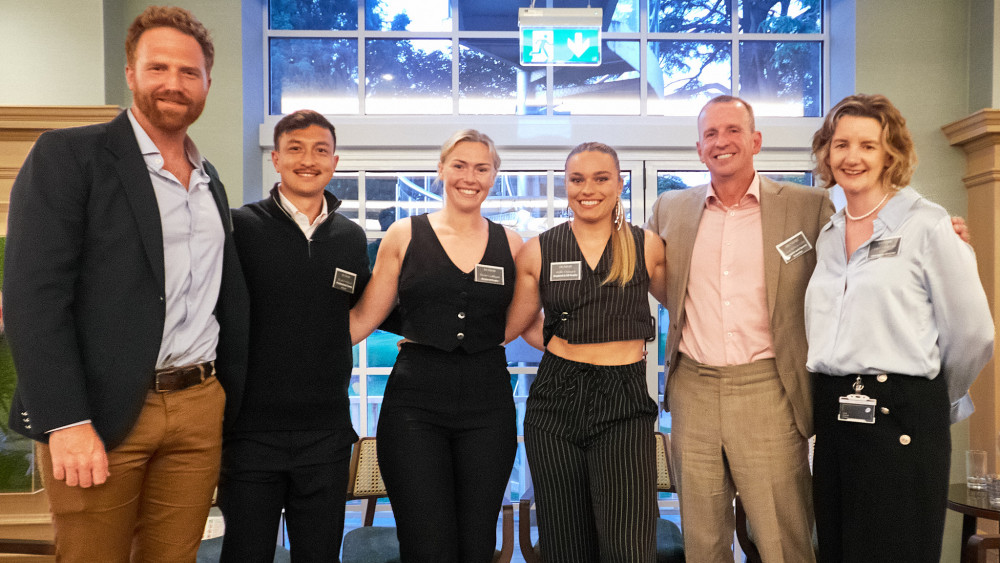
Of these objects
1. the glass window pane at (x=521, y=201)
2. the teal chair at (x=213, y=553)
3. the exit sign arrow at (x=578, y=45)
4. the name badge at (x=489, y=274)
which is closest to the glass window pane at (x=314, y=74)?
Result: the glass window pane at (x=521, y=201)

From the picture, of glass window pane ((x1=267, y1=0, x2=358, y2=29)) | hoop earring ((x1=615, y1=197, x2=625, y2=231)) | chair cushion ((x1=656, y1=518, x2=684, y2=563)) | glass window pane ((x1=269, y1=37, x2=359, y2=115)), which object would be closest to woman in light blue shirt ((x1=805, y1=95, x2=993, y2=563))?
hoop earring ((x1=615, y1=197, x2=625, y2=231))

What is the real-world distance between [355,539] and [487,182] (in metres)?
1.66

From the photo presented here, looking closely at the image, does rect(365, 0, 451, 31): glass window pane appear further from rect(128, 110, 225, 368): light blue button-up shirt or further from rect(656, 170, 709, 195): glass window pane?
rect(128, 110, 225, 368): light blue button-up shirt

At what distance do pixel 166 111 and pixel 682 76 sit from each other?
3.48 m

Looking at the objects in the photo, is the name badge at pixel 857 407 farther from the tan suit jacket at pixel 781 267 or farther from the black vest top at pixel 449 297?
the black vest top at pixel 449 297

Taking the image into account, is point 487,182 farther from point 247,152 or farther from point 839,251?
point 247,152

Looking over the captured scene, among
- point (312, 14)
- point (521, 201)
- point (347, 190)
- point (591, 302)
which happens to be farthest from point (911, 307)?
point (312, 14)

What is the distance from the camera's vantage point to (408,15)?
14.9 ft

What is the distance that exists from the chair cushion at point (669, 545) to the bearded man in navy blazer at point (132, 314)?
1.76 meters

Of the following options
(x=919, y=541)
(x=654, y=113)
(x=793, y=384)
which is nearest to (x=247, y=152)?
(x=654, y=113)

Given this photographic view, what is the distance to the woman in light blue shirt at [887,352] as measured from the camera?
2.02 metres

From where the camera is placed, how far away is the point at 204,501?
195 cm

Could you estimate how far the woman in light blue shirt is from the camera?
6.62ft

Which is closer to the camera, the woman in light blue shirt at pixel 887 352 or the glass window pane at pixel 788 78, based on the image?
the woman in light blue shirt at pixel 887 352
